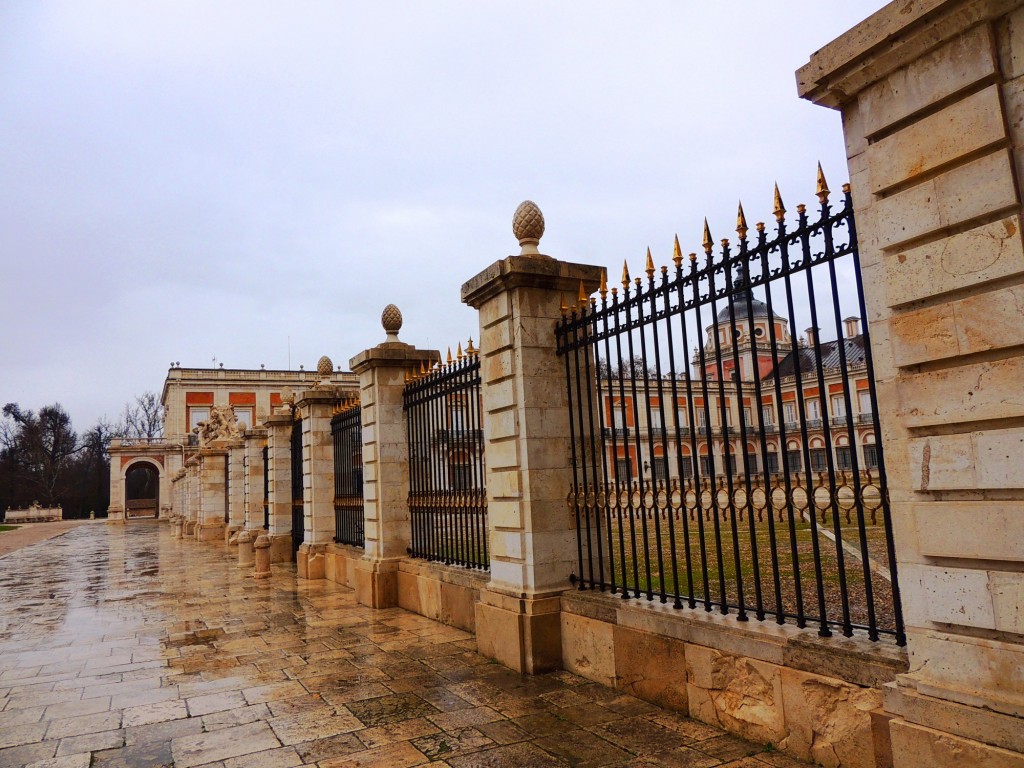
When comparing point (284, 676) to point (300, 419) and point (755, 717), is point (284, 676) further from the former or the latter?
point (300, 419)

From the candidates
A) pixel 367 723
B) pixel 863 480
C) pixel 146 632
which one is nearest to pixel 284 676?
pixel 367 723

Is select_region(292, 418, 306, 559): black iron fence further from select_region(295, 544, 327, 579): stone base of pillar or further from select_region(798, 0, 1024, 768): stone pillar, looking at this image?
select_region(798, 0, 1024, 768): stone pillar

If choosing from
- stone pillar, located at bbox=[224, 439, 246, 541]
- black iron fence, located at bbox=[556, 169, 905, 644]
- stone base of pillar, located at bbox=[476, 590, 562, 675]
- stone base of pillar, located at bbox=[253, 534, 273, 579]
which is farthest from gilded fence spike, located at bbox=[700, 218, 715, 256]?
stone pillar, located at bbox=[224, 439, 246, 541]

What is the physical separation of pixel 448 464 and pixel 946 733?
5921 millimetres

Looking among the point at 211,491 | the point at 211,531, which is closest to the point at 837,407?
the point at 211,531

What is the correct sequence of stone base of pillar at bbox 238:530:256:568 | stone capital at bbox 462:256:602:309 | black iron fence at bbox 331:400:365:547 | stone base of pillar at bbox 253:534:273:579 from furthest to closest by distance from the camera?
stone base of pillar at bbox 238:530:256:568, stone base of pillar at bbox 253:534:273:579, black iron fence at bbox 331:400:365:547, stone capital at bbox 462:256:602:309

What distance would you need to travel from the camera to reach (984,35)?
9.34ft

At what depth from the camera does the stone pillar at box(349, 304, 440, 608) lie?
372 inches

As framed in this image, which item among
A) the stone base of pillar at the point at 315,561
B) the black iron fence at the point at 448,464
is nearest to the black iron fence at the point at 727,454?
the black iron fence at the point at 448,464

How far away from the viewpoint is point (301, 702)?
5207 millimetres

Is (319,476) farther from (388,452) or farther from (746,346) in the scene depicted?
(746,346)

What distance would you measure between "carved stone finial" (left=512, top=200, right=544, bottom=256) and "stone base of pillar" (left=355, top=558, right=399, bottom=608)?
4.82 m

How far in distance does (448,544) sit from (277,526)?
8.94m

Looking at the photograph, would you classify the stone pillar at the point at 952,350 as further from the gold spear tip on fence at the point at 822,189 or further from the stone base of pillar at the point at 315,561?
the stone base of pillar at the point at 315,561
